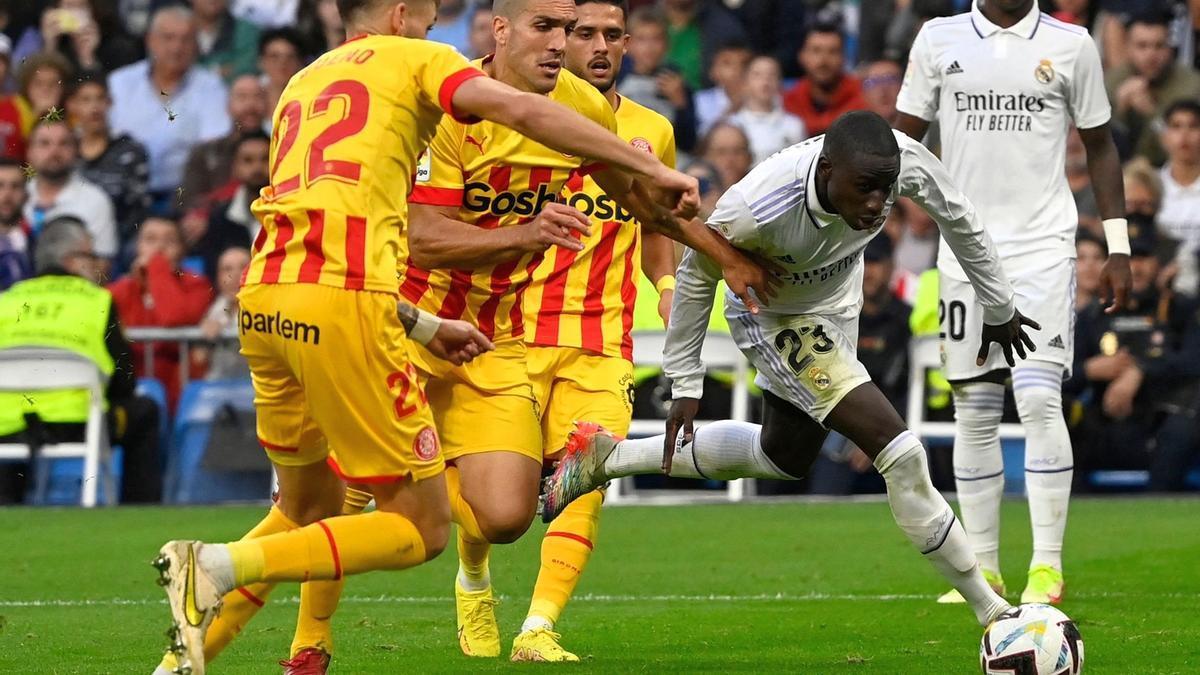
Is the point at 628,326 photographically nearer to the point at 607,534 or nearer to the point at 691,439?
the point at 691,439

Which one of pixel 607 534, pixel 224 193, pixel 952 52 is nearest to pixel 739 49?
pixel 224 193

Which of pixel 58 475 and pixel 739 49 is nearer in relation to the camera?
pixel 58 475

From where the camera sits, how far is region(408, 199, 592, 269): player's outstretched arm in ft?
22.4

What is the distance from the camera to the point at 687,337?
24.5ft

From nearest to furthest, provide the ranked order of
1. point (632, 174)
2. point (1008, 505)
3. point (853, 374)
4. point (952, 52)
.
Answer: point (632, 174)
point (853, 374)
point (952, 52)
point (1008, 505)

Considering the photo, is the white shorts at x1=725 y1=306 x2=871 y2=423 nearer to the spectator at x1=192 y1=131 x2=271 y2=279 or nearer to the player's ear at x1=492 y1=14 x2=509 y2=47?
the player's ear at x1=492 y1=14 x2=509 y2=47

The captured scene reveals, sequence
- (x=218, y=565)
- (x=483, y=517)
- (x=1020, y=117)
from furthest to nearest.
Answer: (x=1020, y=117) < (x=483, y=517) < (x=218, y=565)

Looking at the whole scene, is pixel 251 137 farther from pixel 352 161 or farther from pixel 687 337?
pixel 352 161

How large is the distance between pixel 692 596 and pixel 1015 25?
3.19 meters

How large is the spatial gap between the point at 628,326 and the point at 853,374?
4.12 feet

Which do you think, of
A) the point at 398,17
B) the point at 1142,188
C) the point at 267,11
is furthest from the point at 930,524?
the point at 267,11

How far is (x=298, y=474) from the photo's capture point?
20.7 feet

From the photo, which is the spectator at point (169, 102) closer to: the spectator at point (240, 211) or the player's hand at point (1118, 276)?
the spectator at point (240, 211)

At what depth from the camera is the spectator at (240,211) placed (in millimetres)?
15281
